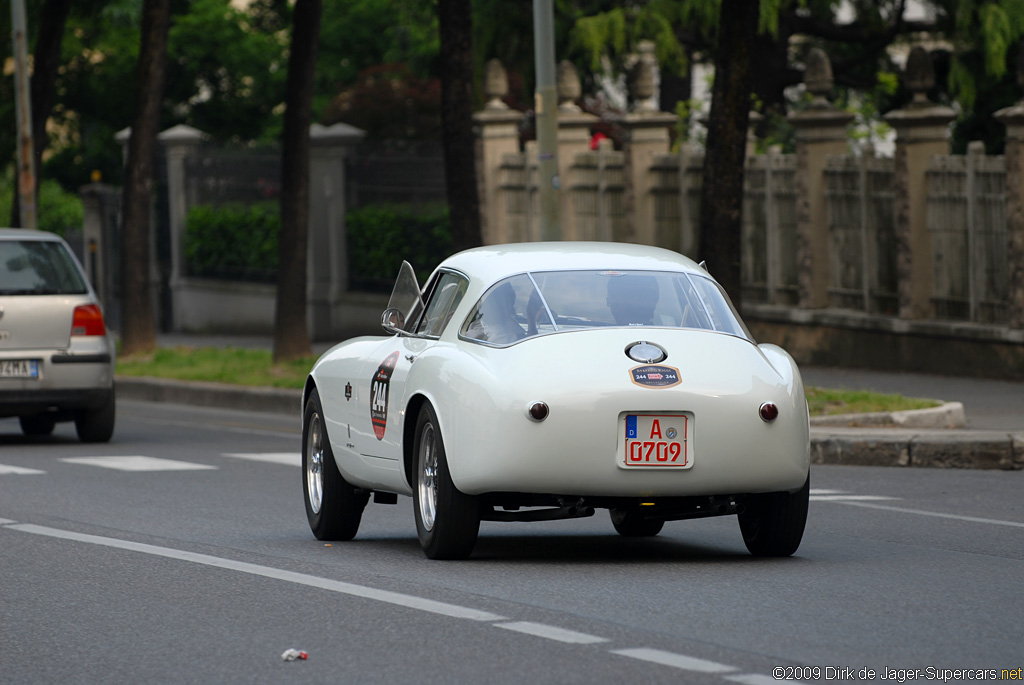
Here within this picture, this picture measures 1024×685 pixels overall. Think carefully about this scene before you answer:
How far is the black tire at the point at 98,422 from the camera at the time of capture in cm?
1642

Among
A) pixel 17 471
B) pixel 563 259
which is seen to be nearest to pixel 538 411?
pixel 563 259

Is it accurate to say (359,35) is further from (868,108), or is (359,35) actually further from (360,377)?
(360,377)

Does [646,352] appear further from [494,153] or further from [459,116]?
[494,153]

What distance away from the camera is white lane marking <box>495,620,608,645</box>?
22.1 ft

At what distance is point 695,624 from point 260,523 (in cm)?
423

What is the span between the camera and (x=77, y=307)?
16156mm

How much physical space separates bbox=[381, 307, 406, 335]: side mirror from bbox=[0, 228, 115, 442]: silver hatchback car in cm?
710

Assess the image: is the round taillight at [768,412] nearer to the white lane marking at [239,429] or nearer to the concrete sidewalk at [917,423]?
the concrete sidewalk at [917,423]

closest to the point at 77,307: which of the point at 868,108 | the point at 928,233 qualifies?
the point at 928,233

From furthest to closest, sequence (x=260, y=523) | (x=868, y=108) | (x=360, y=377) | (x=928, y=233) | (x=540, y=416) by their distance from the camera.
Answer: (x=868, y=108)
(x=928, y=233)
(x=260, y=523)
(x=360, y=377)
(x=540, y=416)

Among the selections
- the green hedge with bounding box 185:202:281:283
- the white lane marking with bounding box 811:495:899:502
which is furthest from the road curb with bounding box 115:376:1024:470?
the green hedge with bounding box 185:202:281:283

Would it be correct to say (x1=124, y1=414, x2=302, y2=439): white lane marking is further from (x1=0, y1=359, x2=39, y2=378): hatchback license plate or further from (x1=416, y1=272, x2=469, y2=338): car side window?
(x1=416, y1=272, x2=469, y2=338): car side window

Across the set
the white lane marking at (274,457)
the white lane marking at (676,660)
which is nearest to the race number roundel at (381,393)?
the white lane marking at (676,660)

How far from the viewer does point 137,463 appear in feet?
47.8
